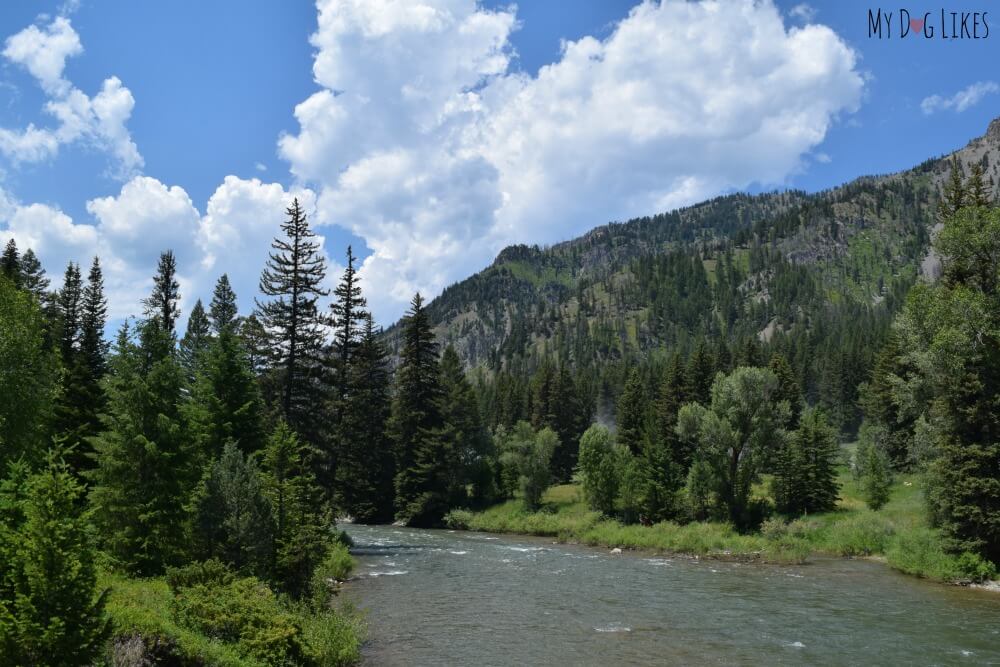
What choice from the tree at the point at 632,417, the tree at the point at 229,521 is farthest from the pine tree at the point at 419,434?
the tree at the point at 229,521

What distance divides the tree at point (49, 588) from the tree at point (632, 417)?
218ft

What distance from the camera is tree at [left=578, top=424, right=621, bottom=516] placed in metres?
60.3

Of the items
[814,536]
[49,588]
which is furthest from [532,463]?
[49,588]

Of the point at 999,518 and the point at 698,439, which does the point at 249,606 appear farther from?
the point at 698,439

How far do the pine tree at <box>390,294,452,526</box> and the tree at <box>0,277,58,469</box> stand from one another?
38622 mm

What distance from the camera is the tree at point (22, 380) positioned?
27.0 m

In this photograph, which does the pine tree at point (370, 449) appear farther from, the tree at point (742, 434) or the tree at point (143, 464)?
the tree at point (143, 464)

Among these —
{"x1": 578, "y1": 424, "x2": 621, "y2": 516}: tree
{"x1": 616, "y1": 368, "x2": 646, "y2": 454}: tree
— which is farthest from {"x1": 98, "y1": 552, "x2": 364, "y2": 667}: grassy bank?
{"x1": 616, "y1": 368, "x2": 646, "y2": 454}: tree

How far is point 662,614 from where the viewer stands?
1080 inches

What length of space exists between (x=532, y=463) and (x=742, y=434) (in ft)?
74.1

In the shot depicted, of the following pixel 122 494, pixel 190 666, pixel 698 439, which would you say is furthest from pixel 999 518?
pixel 122 494

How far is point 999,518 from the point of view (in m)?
32.6

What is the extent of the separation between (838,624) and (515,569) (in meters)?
19.0

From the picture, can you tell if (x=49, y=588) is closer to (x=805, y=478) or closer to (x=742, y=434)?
(x=742, y=434)
